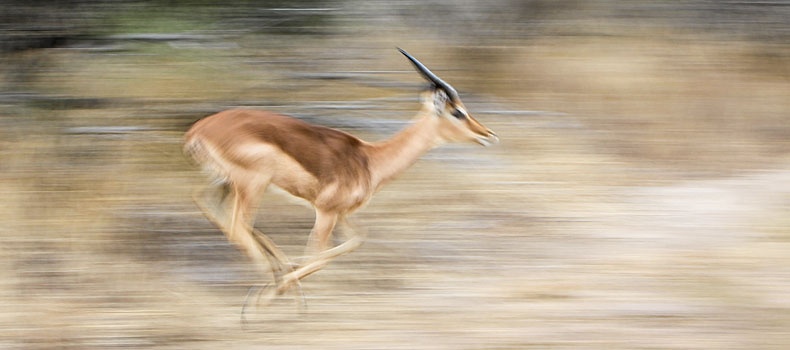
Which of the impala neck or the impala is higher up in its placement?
the impala neck

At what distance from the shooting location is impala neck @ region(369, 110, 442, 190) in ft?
17.6

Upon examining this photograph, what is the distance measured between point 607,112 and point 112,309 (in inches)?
182

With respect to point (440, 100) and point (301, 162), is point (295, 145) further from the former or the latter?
point (440, 100)

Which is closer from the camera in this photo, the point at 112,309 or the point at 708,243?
the point at 112,309

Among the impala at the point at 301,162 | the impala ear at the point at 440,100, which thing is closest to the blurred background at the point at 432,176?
the impala at the point at 301,162

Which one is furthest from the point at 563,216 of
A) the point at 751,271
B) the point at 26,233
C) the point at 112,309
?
the point at 26,233

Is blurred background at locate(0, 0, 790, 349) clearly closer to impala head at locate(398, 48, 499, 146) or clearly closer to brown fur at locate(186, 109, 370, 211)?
brown fur at locate(186, 109, 370, 211)

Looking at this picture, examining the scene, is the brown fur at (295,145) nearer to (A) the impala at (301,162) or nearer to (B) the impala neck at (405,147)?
(A) the impala at (301,162)

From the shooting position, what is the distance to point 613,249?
6.48 metres

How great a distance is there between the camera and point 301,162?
512 cm

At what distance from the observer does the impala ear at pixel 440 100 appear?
5.30m

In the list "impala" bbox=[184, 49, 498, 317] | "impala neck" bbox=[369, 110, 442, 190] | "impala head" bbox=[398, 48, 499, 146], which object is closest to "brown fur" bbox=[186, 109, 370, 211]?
"impala" bbox=[184, 49, 498, 317]

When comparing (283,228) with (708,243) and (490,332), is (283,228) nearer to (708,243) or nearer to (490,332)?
(490,332)

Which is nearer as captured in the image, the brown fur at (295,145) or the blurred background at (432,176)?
the brown fur at (295,145)
